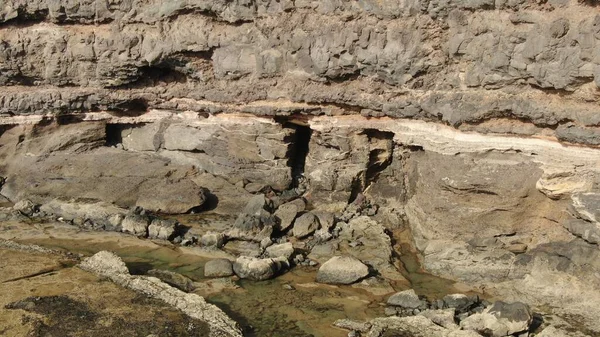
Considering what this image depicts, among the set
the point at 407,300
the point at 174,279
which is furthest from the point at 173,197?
the point at 407,300

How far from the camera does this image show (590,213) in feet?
25.7

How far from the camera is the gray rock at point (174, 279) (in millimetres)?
8383

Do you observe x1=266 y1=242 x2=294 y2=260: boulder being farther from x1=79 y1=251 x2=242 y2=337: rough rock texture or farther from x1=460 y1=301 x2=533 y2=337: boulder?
x1=460 y1=301 x2=533 y2=337: boulder

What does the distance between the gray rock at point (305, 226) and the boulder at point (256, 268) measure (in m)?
1.11

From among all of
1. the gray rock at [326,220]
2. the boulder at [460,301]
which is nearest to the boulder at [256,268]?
the gray rock at [326,220]

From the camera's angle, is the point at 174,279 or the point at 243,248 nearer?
the point at 174,279

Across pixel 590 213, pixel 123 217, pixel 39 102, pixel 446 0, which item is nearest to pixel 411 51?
pixel 446 0

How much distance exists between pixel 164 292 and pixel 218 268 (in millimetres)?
1199

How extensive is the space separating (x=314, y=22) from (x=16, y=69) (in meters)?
5.78

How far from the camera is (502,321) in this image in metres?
7.15

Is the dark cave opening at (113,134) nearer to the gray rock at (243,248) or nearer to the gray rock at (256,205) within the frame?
the gray rock at (256,205)

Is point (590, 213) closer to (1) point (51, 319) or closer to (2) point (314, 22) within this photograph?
(2) point (314, 22)

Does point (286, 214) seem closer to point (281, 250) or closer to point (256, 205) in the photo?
point (256, 205)

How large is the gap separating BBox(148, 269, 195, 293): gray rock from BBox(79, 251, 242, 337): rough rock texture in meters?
0.39
